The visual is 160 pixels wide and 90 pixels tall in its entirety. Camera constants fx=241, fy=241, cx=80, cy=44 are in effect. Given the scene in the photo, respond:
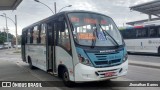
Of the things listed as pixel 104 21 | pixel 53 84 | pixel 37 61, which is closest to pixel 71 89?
pixel 53 84

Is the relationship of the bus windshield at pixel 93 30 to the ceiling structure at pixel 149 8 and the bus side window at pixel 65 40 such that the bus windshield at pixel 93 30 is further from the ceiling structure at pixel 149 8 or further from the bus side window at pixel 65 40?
the ceiling structure at pixel 149 8

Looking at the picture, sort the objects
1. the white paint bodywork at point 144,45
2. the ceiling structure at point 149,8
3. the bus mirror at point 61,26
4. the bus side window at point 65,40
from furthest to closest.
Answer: the ceiling structure at point 149,8 → the white paint bodywork at point 144,45 → the bus mirror at point 61,26 → the bus side window at point 65,40

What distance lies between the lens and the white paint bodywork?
72.9ft

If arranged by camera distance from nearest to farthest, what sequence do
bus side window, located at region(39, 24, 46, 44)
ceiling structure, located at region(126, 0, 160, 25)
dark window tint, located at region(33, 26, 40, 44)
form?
bus side window, located at region(39, 24, 46, 44) → dark window tint, located at region(33, 26, 40, 44) → ceiling structure, located at region(126, 0, 160, 25)

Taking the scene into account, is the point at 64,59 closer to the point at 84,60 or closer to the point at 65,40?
the point at 65,40

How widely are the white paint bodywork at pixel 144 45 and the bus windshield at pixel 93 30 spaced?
14197mm

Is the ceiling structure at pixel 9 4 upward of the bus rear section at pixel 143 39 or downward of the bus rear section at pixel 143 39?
upward

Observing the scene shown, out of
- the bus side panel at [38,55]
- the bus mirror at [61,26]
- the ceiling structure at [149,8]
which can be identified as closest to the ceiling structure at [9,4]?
the bus side panel at [38,55]

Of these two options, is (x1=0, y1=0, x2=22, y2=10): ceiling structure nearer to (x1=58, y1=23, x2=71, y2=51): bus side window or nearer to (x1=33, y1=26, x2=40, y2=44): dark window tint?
(x1=33, y1=26, x2=40, y2=44): dark window tint

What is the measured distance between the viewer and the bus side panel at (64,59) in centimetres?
834

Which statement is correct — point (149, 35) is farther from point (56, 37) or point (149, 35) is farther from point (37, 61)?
point (56, 37)

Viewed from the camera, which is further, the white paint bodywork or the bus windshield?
the white paint bodywork

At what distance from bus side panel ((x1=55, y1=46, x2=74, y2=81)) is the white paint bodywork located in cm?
1464

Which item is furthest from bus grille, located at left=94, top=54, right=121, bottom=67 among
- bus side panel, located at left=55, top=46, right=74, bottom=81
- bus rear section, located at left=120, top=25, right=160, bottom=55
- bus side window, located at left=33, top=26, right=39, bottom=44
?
bus rear section, located at left=120, top=25, right=160, bottom=55
